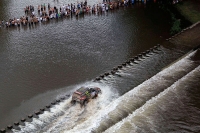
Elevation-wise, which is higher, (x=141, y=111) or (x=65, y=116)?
(x=141, y=111)

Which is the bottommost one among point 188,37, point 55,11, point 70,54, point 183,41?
point 70,54

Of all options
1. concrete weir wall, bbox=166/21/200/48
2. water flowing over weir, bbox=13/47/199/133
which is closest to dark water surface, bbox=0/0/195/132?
water flowing over weir, bbox=13/47/199/133

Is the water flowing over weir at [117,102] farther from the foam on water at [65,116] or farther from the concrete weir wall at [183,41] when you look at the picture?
the concrete weir wall at [183,41]

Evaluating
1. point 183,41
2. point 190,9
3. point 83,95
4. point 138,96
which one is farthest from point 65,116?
point 190,9

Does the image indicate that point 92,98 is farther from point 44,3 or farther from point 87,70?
point 44,3

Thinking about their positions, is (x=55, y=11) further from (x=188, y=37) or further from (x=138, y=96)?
(x=138, y=96)

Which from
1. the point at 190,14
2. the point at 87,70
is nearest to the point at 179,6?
the point at 190,14

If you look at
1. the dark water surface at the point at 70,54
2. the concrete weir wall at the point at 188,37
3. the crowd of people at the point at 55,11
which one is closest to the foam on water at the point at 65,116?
the dark water surface at the point at 70,54
